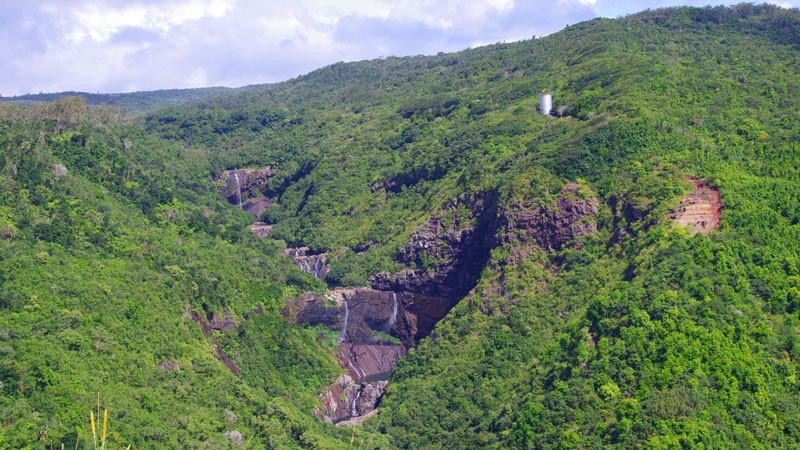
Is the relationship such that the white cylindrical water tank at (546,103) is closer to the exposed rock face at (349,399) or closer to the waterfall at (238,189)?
the exposed rock face at (349,399)

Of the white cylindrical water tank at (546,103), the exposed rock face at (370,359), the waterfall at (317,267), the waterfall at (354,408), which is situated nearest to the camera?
the waterfall at (354,408)

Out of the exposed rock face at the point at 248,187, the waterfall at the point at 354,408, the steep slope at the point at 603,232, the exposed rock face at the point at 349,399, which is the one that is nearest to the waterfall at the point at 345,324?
the steep slope at the point at 603,232

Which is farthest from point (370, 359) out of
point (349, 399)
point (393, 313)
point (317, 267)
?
point (317, 267)

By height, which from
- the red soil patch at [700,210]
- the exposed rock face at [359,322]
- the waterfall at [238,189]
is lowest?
the exposed rock face at [359,322]

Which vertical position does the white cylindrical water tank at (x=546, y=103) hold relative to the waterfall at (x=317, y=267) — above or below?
above

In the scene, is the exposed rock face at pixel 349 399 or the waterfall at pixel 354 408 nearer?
the exposed rock face at pixel 349 399

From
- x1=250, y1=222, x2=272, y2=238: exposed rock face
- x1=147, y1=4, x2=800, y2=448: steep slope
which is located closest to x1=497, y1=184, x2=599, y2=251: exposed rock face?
x1=147, y1=4, x2=800, y2=448: steep slope

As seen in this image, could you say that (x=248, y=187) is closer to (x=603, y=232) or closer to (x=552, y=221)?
(x=552, y=221)
